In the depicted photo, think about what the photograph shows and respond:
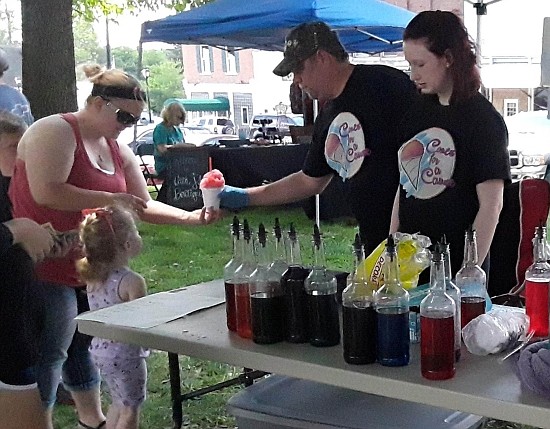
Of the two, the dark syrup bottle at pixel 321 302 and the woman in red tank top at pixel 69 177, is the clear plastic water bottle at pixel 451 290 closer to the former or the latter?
the dark syrup bottle at pixel 321 302

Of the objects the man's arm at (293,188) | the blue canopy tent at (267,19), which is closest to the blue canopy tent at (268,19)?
the blue canopy tent at (267,19)

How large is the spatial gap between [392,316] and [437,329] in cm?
9

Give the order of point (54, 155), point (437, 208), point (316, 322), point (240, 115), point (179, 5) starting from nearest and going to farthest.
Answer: point (316, 322), point (437, 208), point (54, 155), point (179, 5), point (240, 115)

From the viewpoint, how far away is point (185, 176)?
24.3ft

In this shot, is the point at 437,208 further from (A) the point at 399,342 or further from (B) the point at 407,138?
(A) the point at 399,342

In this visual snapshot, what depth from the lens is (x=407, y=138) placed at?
84.1 inches

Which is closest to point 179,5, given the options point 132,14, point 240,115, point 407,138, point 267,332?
point 132,14

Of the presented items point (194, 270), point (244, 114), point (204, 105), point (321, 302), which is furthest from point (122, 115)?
point (244, 114)

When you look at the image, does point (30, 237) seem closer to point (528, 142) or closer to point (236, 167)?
point (236, 167)

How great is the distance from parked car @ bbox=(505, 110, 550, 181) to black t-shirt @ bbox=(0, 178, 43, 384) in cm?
608

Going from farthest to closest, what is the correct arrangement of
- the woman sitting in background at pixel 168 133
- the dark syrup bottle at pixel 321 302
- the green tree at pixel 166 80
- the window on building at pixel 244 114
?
the green tree at pixel 166 80 < the window on building at pixel 244 114 < the woman sitting in background at pixel 168 133 < the dark syrup bottle at pixel 321 302

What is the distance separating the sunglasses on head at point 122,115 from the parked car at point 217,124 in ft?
44.1

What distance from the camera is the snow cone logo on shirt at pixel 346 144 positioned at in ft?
7.66

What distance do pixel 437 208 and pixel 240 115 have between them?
2118 cm
